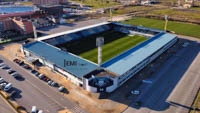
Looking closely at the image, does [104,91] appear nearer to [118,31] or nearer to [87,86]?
[87,86]

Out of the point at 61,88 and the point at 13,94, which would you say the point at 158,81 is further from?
the point at 13,94

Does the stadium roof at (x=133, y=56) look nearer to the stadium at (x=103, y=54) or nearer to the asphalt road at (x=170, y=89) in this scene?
the stadium at (x=103, y=54)

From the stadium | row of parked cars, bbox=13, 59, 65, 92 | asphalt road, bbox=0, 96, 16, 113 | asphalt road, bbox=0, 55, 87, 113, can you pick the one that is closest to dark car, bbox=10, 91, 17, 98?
asphalt road, bbox=0, 55, 87, 113

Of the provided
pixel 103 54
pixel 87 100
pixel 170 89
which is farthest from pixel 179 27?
pixel 87 100

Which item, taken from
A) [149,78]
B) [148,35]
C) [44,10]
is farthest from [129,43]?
[44,10]

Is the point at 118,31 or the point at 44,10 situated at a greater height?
the point at 44,10

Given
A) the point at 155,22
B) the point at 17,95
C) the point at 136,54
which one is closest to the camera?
the point at 17,95

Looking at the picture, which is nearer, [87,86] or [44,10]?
[87,86]
